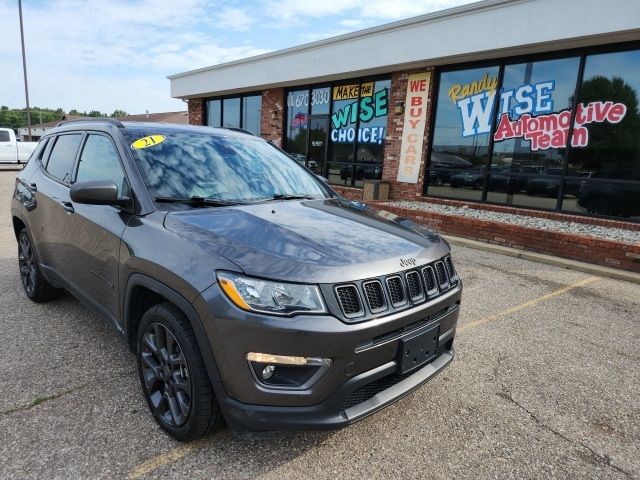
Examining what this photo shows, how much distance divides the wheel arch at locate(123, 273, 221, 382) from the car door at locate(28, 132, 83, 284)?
114 cm

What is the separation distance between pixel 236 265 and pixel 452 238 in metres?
6.99

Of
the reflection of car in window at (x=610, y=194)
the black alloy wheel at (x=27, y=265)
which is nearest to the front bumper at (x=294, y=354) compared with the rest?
the black alloy wheel at (x=27, y=265)

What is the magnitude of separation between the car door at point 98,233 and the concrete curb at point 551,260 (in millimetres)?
6437

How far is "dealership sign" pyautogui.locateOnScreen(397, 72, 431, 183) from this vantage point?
434 inches

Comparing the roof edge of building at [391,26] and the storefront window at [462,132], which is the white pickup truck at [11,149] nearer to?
the roof edge of building at [391,26]

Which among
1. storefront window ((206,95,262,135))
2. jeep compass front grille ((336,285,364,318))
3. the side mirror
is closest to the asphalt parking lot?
jeep compass front grille ((336,285,364,318))

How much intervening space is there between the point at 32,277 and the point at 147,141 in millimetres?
2325

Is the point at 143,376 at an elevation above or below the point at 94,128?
below

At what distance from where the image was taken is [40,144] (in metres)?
4.39

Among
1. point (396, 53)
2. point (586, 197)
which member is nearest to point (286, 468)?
point (586, 197)

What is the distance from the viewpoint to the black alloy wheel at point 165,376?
229 cm

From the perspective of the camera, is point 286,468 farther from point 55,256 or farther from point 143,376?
point 55,256

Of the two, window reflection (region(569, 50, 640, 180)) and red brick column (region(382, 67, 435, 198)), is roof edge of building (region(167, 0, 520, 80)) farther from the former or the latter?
window reflection (region(569, 50, 640, 180))

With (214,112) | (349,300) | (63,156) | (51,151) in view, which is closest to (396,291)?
(349,300)
